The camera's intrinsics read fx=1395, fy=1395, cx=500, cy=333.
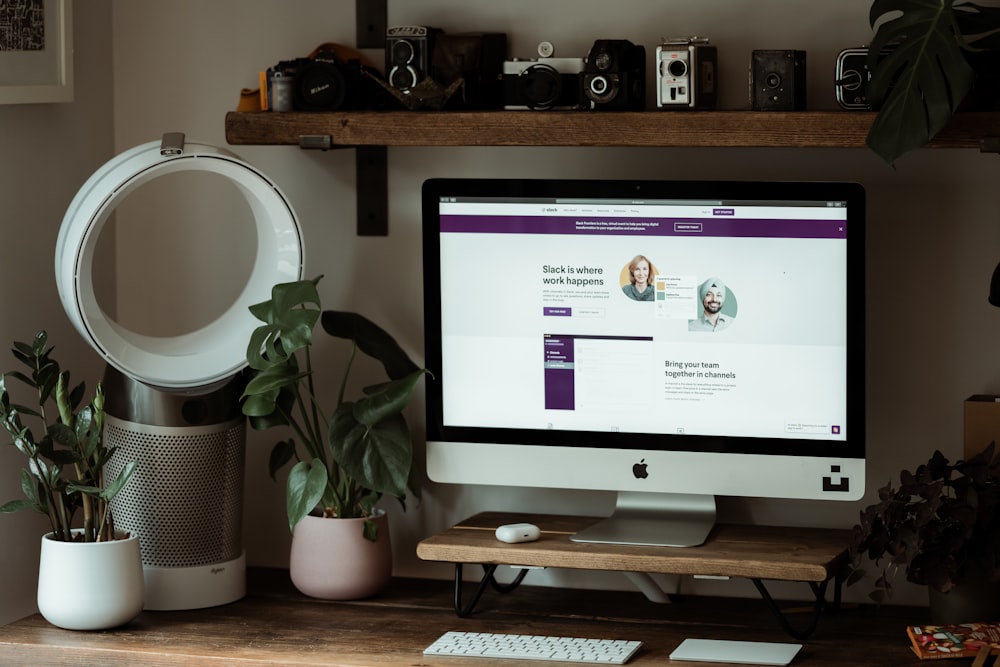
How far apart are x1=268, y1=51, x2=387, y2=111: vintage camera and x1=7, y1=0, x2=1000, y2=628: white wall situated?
0.56 feet

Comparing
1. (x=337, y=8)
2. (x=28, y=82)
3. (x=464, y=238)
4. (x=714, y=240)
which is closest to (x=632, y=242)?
(x=714, y=240)

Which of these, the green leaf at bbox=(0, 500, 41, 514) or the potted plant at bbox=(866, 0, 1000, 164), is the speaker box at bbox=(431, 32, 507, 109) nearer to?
the potted plant at bbox=(866, 0, 1000, 164)

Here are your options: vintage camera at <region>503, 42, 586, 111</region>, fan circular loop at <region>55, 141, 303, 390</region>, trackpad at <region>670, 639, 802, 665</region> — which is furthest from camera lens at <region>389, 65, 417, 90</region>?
trackpad at <region>670, 639, 802, 665</region>

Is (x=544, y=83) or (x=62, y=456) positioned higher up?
(x=544, y=83)

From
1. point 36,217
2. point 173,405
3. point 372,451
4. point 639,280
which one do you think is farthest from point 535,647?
point 36,217

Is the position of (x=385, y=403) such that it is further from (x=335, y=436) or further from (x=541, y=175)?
(x=541, y=175)

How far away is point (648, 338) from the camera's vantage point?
2.02 metres

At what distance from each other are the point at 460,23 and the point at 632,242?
501mm

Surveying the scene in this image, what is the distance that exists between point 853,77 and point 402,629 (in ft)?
3.30

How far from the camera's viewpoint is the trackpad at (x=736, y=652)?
181 cm

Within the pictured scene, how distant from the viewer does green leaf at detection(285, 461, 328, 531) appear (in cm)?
199

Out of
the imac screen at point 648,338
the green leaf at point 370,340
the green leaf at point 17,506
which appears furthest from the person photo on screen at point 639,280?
the green leaf at point 17,506

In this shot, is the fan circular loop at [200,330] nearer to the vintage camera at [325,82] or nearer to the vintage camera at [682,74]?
the vintage camera at [325,82]

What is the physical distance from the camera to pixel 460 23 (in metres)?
2.24
